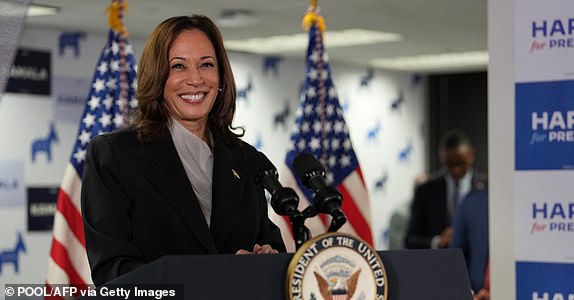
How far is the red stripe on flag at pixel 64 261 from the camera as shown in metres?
4.09

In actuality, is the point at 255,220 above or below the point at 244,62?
below

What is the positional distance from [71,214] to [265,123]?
18.1 feet

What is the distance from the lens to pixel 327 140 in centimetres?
466

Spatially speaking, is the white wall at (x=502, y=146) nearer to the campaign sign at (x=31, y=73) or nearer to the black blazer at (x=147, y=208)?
the black blazer at (x=147, y=208)

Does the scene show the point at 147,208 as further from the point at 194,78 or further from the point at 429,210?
the point at 429,210

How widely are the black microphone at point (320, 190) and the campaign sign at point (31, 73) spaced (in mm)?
6059

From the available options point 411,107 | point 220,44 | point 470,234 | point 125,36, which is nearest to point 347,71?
point 411,107

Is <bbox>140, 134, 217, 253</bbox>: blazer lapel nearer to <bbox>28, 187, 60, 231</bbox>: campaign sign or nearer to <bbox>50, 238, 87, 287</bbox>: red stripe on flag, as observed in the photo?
<bbox>50, 238, 87, 287</bbox>: red stripe on flag

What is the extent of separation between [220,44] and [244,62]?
23.3ft

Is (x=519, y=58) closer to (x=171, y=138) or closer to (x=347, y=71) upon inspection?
(x=171, y=138)

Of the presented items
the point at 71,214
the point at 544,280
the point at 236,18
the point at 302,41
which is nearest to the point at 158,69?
the point at 544,280

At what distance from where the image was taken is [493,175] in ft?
10.5

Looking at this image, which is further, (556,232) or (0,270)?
(0,270)

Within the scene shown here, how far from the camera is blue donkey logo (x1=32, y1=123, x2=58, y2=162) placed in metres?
7.69
